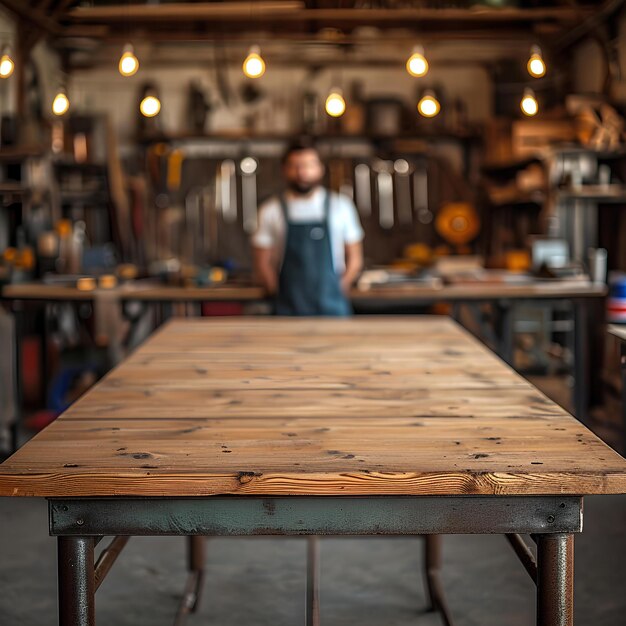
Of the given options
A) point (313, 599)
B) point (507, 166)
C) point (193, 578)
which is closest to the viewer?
point (313, 599)

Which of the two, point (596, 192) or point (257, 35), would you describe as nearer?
point (596, 192)

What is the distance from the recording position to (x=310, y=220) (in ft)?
16.1

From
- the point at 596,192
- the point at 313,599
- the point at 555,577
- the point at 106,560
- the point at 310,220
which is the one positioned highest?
the point at 596,192

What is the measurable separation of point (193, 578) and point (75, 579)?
1.65 m

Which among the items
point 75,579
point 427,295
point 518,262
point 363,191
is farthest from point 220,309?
point 75,579

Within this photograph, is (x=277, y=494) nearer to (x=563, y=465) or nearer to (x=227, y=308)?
(x=563, y=465)

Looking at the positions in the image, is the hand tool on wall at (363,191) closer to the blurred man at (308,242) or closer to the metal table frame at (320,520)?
the blurred man at (308,242)

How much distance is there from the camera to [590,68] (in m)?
8.50

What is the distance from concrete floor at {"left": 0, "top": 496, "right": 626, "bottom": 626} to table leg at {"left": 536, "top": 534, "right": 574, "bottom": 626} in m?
1.45

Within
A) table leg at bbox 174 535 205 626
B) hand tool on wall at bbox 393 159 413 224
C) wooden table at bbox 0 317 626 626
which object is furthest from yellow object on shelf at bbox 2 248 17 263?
wooden table at bbox 0 317 626 626

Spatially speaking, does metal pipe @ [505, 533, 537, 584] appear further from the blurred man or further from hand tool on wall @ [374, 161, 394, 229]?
hand tool on wall @ [374, 161, 394, 229]

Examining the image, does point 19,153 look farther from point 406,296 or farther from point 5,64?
point 406,296

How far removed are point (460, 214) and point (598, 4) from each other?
2565 millimetres

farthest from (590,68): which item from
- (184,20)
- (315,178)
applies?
(315,178)
